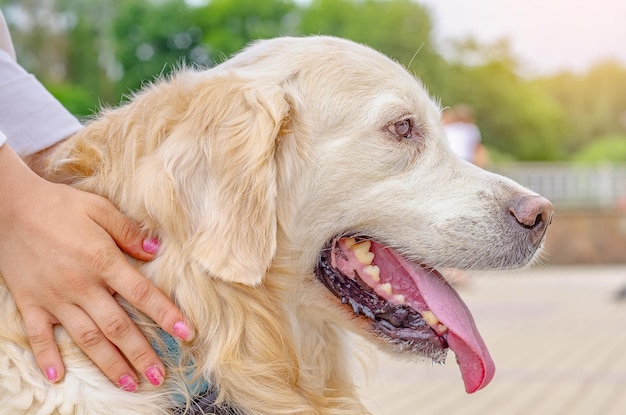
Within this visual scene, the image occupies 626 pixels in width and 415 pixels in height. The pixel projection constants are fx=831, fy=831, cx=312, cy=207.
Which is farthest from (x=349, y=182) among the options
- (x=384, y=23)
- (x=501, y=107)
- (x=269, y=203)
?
(x=501, y=107)

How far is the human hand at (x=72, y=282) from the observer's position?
216cm

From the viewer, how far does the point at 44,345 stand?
216cm

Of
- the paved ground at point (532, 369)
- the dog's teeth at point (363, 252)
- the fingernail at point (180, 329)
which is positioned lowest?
the paved ground at point (532, 369)

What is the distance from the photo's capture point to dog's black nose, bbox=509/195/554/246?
259cm

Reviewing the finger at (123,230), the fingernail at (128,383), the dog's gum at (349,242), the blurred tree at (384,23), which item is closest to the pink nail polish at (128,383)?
the fingernail at (128,383)

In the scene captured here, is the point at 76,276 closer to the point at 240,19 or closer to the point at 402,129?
the point at 402,129

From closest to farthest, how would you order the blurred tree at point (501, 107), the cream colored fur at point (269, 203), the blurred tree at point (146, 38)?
the cream colored fur at point (269, 203) < the blurred tree at point (146, 38) < the blurred tree at point (501, 107)

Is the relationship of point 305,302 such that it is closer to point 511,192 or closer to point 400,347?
point 400,347

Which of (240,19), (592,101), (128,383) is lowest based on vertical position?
(592,101)

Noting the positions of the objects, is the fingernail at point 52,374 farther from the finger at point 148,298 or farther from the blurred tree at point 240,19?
the blurred tree at point 240,19

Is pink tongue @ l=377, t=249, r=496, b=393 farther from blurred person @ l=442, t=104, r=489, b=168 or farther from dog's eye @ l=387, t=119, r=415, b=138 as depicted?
blurred person @ l=442, t=104, r=489, b=168

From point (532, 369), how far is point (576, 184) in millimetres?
19230

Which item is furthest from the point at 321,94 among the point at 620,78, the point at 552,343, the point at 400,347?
the point at 620,78

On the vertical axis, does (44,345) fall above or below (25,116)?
below
